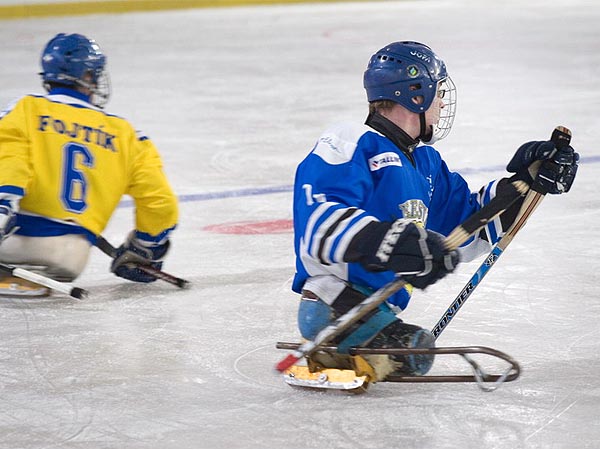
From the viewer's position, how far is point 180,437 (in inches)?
99.6

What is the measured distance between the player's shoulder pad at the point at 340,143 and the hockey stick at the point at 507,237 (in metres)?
0.46

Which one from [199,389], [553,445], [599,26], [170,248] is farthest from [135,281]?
[599,26]

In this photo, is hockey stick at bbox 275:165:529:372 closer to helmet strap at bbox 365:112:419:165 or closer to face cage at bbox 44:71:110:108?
helmet strap at bbox 365:112:419:165

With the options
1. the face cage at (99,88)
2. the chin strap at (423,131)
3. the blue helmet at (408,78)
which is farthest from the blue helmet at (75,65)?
the chin strap at (423,131)

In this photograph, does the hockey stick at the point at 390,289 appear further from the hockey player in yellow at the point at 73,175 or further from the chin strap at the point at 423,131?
the hockey player in yellow at the point at 73,175

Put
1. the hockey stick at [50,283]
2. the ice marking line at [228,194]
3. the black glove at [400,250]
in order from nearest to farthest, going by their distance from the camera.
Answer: the black glove at [400,250], the hockey stick at [50,283], the ice marking line at [228,194]

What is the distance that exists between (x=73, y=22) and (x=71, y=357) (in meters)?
9.63

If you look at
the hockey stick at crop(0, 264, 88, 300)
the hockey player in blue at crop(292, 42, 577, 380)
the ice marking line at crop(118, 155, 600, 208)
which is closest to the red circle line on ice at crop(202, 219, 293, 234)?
the ice marking line at crop(118, 155, 600, 208)

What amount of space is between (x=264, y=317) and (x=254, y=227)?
112 cm

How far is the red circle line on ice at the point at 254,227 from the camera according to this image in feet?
14.7

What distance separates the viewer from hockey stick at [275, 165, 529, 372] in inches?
106

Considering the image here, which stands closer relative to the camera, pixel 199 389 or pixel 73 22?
pixel 199 389

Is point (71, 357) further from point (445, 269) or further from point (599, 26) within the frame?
point (599, 26)

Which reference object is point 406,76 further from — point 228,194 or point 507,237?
point 228,194
